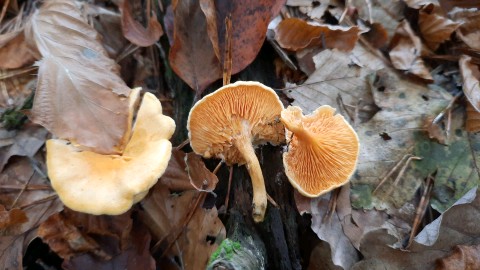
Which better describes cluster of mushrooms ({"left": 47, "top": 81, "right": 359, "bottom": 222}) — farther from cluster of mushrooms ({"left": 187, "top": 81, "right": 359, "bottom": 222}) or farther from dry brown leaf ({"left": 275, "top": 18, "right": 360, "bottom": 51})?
dry brown leaf ({"left": 275, "top": 18, "right": 360, "bottom": 51})

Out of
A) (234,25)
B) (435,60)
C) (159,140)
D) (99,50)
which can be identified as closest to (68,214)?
(159,140)

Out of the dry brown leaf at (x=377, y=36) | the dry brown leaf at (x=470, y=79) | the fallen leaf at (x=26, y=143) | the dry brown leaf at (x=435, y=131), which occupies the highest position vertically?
the dry brown leaf at (x=377, y=36)

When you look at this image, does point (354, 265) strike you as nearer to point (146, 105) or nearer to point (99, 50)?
point (146, 105)

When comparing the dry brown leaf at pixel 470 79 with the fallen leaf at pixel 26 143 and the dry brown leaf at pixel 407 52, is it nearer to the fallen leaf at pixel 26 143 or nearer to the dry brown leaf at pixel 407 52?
the dry brown leaf at pixel 407 52

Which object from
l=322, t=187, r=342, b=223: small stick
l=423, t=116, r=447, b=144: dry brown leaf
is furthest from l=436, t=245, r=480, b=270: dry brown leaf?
l=423, t=116, r=447, b=144: dry brown leaf

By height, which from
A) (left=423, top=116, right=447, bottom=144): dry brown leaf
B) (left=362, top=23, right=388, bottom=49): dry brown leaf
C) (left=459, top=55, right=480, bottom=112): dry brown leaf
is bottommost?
(left=423, top=116, right=447, bottom=144): dry brown leaf

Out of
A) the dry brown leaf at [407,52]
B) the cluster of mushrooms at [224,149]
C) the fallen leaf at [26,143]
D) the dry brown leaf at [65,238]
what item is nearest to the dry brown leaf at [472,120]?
the dry brown leaf at [407,52]
